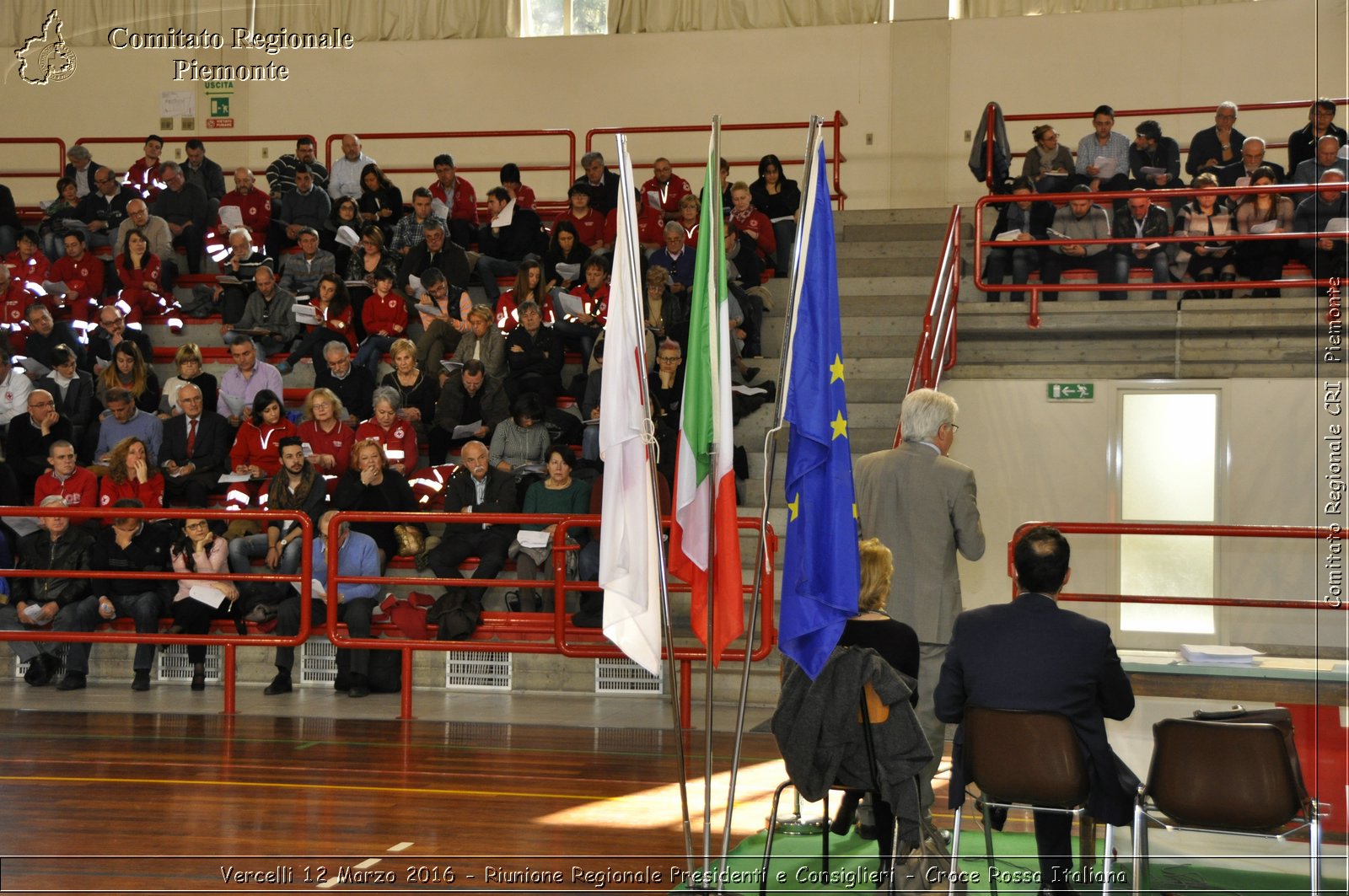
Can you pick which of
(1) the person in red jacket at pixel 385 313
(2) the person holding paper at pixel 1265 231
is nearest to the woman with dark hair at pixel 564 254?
(1) the person in red jacket at pixel 385 313

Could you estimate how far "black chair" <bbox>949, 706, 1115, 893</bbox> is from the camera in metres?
4.25

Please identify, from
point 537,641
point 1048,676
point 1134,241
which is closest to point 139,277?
point 537,641

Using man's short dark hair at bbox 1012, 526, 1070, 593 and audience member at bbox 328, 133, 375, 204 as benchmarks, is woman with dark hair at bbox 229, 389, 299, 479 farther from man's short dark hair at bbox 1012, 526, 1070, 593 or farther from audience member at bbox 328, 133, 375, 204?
man's short dark hair at bbox 1012, 526, 1070, 593

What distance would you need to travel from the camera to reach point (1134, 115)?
14.8 meters

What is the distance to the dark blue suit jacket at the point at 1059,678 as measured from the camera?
436 centimetres

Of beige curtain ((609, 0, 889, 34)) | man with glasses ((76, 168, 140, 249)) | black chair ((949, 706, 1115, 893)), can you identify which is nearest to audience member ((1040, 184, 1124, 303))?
beige curtain ((609, 0, 889, 34))

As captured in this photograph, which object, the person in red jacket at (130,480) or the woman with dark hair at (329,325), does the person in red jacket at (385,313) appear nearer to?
the woman with dark hair at (329,325)

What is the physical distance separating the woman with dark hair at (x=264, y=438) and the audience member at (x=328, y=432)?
0.24 meters

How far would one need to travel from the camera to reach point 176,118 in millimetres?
17422

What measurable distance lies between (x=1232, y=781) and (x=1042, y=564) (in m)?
0.90

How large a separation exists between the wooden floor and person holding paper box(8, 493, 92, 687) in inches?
43.4

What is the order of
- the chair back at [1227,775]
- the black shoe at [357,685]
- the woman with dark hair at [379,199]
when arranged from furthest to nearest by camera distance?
the woman with dark hair at [379,199], the black shoe at [357,685], the chair back at [1227,775]

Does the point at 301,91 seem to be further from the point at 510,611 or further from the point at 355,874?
the point at 355,874

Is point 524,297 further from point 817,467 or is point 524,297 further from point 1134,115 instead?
point 817,467
